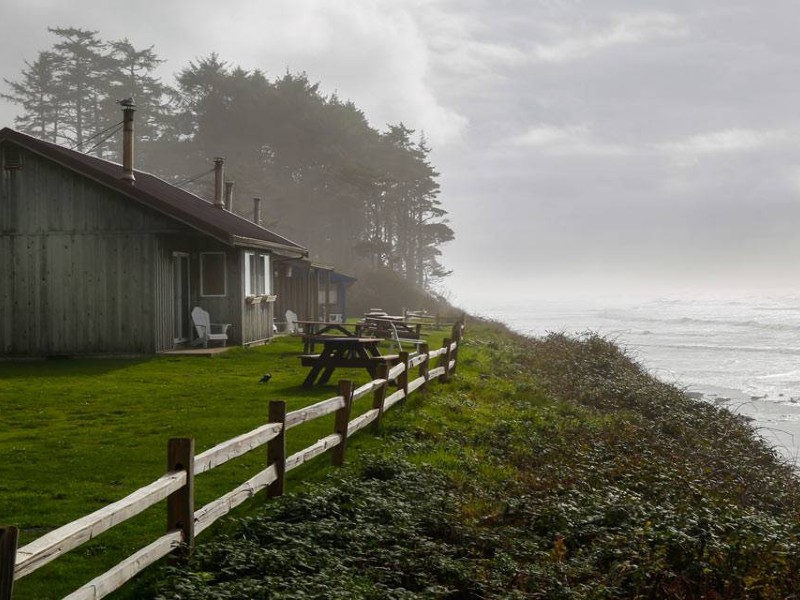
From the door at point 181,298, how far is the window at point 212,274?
46 centimetres

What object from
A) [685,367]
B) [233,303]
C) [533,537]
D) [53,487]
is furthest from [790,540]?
[685,367]

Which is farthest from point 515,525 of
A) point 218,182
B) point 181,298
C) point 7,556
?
point 218,182

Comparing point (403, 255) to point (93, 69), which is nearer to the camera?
point (93, 69)

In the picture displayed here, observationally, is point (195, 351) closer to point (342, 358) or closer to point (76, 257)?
point (76, 257)

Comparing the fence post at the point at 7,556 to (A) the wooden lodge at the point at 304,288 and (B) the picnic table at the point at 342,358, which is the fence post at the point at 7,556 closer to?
(B) the picnic table at the point at 342,358

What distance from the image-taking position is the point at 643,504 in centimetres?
841

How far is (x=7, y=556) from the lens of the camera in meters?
3.64

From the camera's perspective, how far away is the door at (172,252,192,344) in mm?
22172

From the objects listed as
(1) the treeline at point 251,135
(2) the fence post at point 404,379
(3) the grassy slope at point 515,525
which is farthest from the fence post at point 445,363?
(1) the treeline at point 251,135

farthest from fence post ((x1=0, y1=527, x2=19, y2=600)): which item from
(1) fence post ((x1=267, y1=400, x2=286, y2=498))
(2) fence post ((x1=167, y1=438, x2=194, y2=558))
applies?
(1) fence post ((x1=267, y1=400, x2=286, y2=498))

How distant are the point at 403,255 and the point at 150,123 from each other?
23808 millimetres

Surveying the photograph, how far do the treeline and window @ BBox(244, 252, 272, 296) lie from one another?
30849mm

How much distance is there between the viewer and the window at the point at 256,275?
77.9 ft

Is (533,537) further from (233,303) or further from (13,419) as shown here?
(233,303)
